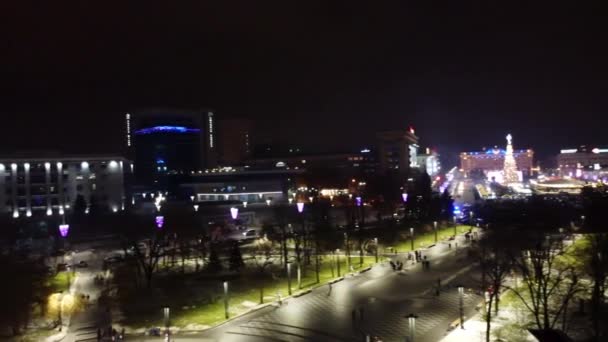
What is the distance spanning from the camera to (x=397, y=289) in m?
26.9

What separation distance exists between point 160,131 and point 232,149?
52.5 m

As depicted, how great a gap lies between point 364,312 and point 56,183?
49.9 m

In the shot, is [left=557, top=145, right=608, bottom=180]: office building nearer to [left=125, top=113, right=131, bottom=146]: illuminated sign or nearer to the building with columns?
[left=125, top=113, right=131, bottom=146]: illuminated sign

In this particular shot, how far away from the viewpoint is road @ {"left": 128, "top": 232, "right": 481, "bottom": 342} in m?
19.8

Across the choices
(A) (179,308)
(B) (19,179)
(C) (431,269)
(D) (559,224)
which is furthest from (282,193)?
(A) (179,308)

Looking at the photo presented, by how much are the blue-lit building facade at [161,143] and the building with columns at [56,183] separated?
29908 millimetres

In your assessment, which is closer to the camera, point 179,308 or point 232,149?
point 179,308

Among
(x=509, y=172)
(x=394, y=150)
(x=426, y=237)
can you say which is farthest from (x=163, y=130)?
(x=509, y=172)

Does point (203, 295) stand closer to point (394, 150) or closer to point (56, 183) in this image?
point (56, 183)

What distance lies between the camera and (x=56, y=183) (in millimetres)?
61188

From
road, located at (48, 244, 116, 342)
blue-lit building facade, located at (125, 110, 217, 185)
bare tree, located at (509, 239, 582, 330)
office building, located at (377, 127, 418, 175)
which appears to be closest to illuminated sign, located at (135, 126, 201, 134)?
blue-lit building facade, located at (125, 110, 217, 185)

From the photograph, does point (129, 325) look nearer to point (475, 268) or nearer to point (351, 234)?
point (475, 268)

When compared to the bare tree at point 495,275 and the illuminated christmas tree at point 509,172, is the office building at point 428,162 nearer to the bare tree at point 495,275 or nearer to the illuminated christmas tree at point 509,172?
the illuminated christmas tree at point 509,172

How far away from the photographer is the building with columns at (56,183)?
57.6 m
